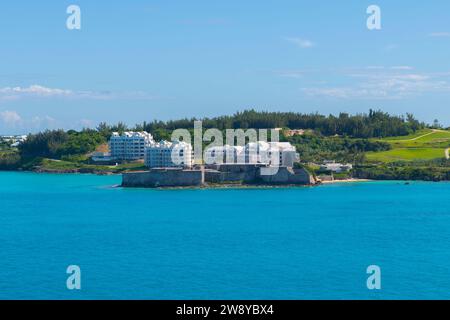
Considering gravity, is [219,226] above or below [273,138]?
below

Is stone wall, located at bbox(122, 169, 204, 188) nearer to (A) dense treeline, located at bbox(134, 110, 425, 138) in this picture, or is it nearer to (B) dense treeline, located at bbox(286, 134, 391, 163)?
(B) dense treeline, located at bbox(286, 134, 391, 163)

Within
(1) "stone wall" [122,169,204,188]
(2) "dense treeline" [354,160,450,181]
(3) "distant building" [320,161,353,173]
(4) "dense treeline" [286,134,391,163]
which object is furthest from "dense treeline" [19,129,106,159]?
(2) "dense treeline" [354,160,450,181]

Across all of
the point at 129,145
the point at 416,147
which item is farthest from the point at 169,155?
the point at 416,147

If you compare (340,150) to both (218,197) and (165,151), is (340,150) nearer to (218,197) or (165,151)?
(165,151)

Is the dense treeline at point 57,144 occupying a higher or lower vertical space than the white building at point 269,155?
higher

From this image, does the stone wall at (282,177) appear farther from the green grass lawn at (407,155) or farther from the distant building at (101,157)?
the distant building at (101,157)

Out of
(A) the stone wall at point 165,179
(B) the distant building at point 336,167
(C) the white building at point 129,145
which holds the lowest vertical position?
(A) the stone wall at point 165,179

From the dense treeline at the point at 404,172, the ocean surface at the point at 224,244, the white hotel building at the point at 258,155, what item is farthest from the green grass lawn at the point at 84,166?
the dense treeline at the point at 404,172
